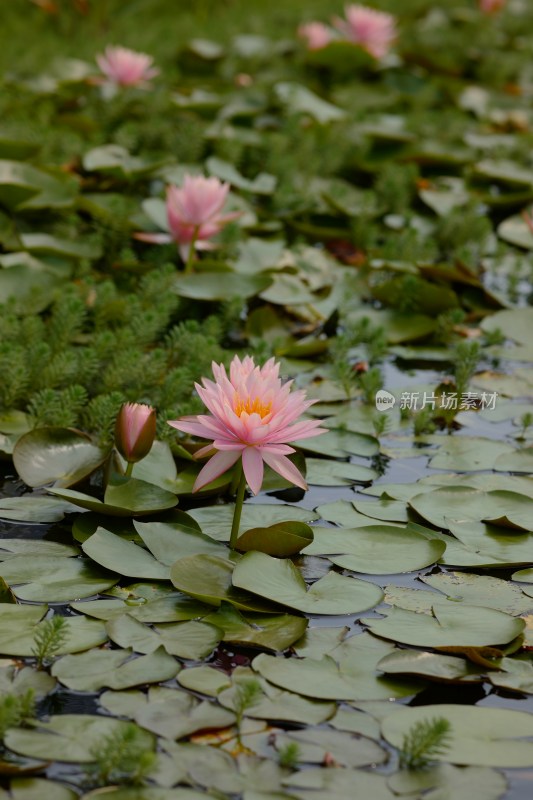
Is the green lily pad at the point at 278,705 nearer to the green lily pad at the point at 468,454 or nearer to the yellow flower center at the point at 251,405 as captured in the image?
the yellow flower center at the point at 251,405

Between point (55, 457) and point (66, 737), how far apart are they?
0.81 meters

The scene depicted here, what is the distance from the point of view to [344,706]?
1622 millimetres

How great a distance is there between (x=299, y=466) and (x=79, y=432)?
47 centimetres

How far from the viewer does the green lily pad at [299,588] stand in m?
1.83

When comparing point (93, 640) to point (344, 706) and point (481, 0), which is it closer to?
point (344, 706)

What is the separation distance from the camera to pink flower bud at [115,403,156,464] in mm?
2049

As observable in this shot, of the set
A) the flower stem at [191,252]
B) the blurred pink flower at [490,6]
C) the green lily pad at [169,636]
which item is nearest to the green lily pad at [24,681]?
the green lily pad at [169,636]

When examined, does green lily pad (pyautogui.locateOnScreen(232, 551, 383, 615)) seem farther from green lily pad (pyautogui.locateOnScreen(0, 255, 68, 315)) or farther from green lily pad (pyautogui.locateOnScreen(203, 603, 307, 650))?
green lily pad (pyautogui.locateOnScreen(0, 255, 68, 315))

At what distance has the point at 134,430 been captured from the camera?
205 cm

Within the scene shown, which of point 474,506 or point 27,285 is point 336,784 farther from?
point 27,285

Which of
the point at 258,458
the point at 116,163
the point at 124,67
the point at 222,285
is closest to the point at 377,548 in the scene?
the point at 258,458

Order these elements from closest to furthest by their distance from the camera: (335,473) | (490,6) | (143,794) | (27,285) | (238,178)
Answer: (143,794) → (335,473) → (27,285) → (238,178) → (490,6)

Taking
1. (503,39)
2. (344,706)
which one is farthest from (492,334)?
(503,39)

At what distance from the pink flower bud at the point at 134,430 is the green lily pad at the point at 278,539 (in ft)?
0.88
